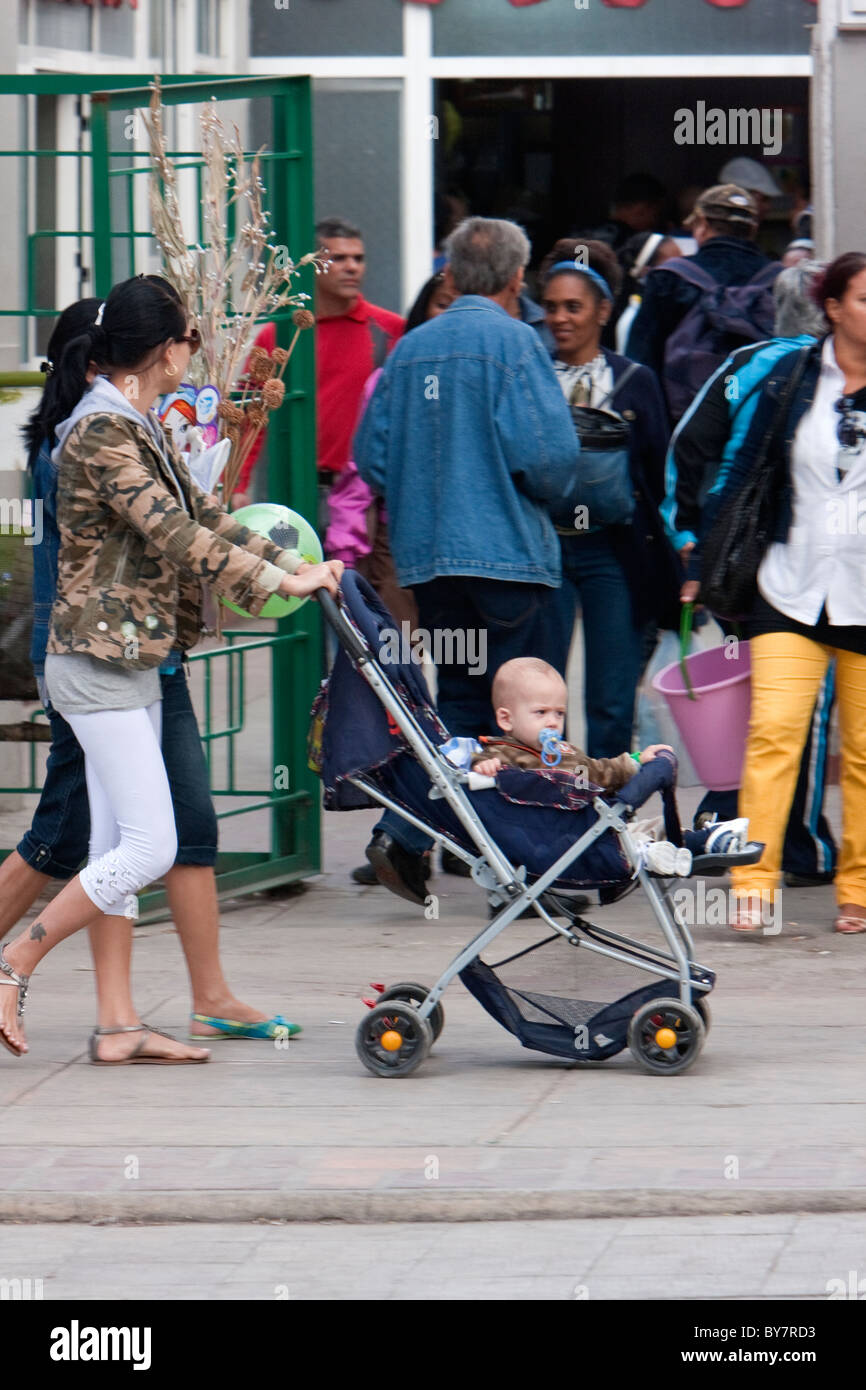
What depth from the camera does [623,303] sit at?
10977mm

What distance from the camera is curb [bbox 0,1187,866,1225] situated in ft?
14.4

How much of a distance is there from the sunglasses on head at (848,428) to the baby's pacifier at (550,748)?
1640 mm

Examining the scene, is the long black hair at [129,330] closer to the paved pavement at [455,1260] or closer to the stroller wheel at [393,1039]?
the stroller wheel at [393,1039]

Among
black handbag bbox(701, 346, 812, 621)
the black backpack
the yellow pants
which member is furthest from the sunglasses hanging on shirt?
the black backpack

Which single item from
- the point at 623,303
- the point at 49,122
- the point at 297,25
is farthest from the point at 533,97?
the point at 49,122

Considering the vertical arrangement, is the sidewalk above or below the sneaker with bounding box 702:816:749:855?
below

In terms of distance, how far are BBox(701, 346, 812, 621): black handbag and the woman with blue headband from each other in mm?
672

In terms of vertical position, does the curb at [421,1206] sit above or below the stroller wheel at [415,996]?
below

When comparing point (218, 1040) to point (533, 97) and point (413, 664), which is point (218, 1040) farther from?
point (533, 97)

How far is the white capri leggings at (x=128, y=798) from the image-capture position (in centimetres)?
507

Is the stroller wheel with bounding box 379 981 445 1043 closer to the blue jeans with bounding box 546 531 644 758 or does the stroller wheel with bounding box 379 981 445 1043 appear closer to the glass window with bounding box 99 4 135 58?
the blue jeans with bounding box 546 531 644 758

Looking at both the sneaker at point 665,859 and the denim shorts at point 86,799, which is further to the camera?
the denim shorts at point 86,799

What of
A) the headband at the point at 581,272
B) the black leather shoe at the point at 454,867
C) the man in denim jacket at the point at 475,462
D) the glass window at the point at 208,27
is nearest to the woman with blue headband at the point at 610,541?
the headband at the point at 581,272

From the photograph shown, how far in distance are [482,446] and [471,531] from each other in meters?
0.25
